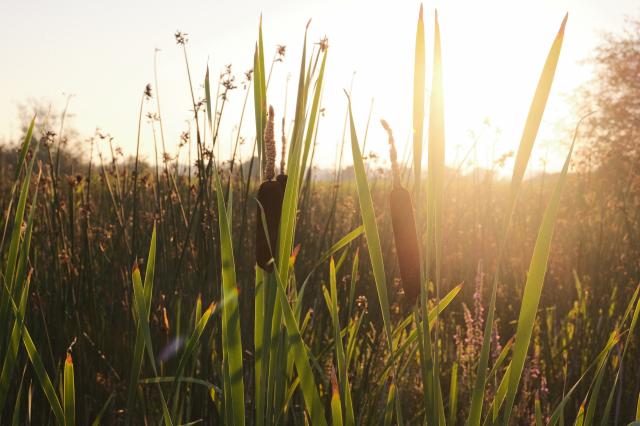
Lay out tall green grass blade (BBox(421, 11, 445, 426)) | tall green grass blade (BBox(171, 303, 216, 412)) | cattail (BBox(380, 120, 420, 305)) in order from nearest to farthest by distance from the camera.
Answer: tall green grass blade (BBox(421, 11, 445, 426)), cattail (BBox(380, 120, 420, 305)), tall green grass blade (BBox(171, 303, 216, 412))

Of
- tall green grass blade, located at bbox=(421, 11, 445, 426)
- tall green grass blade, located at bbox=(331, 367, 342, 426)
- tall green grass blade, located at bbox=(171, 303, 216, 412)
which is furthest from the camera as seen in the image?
tall green grass blade, located at bbox=(171, 303, 216, 412)

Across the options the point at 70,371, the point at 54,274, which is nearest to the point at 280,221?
the point at 70,371

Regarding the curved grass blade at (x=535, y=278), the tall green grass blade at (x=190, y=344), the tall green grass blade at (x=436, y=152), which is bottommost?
the tall green grass blade at (x=190, y=344)

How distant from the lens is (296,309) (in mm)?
1002

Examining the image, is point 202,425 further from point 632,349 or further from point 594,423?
point 632,349

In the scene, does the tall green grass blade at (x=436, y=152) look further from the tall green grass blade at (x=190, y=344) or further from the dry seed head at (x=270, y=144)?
the tall green grass blade at (x=190, y=344)

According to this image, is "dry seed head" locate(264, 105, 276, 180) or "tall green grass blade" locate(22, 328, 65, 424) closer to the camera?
"dry seed head" locate(264, 105, 276, 180)

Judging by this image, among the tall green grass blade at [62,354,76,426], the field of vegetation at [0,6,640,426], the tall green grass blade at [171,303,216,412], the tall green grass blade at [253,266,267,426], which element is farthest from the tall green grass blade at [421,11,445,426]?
the tall green grass blade at [62,354,76,426]

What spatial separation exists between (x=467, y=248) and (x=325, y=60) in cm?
327

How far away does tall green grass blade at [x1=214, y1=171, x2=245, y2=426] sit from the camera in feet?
2.47

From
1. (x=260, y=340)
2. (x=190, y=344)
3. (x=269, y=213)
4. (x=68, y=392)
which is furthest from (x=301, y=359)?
(x=68, y=392)

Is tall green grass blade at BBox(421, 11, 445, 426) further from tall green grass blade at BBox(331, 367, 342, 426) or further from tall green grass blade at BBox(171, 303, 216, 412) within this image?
tall green grass blade at BBox(171, 303, 216, 412)

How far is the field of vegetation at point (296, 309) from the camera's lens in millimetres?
716

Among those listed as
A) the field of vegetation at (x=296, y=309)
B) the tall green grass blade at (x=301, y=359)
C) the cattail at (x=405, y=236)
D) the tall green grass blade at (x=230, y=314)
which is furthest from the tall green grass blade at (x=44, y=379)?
the cattail at (x=405, y=236)
